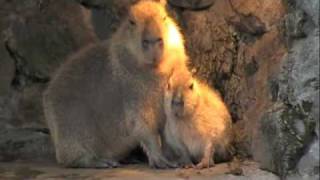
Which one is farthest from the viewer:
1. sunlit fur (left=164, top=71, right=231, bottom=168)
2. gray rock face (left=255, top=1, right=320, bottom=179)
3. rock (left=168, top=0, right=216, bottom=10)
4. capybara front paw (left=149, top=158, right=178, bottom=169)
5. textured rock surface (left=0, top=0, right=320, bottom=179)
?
rock (left=168, top=0, right=216, bottom=10)

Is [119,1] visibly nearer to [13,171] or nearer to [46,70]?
[46,70]

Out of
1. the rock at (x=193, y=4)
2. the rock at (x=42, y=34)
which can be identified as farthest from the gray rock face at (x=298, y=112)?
the rock at (x=42, y=34)

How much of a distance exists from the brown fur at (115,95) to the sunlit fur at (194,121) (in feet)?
0.46

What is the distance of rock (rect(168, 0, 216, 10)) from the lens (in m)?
6.74

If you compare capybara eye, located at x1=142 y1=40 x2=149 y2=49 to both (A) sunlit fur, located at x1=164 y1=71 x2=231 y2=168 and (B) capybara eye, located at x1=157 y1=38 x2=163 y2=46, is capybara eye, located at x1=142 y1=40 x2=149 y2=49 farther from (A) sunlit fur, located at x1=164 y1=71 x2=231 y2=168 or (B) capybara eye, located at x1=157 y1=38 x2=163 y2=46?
(A) sunlit fur, located at x1=164 y1=71 x2=231 y2=168

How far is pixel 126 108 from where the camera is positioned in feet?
20.2

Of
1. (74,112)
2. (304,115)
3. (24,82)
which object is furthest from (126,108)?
(304,115)

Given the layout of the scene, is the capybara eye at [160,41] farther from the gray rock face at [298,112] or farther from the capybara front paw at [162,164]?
the gray rock face at [298,112]

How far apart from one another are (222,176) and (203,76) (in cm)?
135

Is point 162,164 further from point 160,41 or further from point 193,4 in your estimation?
point 193,4

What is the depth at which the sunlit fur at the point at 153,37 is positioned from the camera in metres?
6.02

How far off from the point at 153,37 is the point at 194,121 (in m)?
0.70

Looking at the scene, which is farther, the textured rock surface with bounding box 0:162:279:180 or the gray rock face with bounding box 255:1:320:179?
the textured rock surface with bounding box 0:162:279:180

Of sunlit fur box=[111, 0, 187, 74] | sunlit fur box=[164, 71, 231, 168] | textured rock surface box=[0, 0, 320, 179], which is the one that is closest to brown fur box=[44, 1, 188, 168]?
sunlit fur box=[111, 0, 187, 74]
